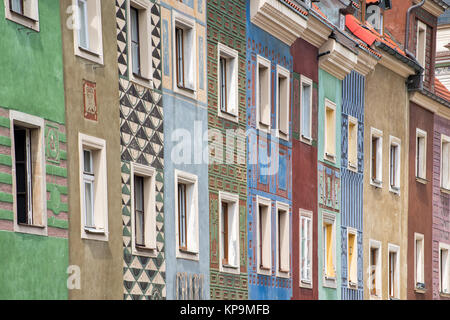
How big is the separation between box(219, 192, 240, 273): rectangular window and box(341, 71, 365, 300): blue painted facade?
22.1ft

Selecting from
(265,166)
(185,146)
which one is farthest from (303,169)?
(185,146)

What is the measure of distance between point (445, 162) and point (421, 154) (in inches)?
79.1

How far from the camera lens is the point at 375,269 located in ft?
119

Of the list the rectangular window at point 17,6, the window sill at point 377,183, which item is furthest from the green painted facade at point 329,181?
the rectangular window at point 17,6

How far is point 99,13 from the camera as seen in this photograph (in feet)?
72.5

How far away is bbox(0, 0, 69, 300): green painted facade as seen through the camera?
1906 cm

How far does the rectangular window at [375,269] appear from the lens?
36.1m

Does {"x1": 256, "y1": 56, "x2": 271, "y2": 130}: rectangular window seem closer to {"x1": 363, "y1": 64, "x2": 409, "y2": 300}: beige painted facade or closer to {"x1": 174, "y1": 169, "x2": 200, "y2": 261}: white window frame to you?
{"x1": 174, "y1": 169, "x2": 200, "y2": 261}: white window frame

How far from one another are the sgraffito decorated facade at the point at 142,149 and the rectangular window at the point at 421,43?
708 inches

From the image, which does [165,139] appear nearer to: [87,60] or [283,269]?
[87,60]

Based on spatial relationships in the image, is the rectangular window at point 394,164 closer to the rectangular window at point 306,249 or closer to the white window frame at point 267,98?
the rectangular window at point 306,249

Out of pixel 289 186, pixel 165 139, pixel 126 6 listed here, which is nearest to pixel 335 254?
pixel 289 186

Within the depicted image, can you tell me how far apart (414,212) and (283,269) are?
9612mm

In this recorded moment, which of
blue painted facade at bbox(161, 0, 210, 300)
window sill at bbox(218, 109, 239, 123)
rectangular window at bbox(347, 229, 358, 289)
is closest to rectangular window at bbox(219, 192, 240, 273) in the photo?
blue painted facade at bbox(161, 0, 210, 300)
